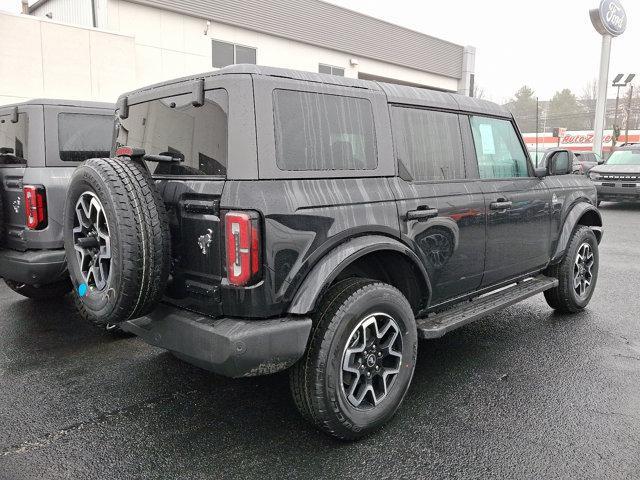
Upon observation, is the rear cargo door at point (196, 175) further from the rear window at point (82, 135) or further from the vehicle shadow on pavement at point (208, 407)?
the rear window at point (82, 135)

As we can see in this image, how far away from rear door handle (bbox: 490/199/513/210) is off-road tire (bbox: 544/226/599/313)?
128cm

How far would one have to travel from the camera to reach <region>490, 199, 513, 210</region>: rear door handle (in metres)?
3.82

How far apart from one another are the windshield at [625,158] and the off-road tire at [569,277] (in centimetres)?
1184

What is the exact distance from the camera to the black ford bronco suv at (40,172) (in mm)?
4457

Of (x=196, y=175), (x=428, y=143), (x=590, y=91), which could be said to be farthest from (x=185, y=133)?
(x=590, y=91)

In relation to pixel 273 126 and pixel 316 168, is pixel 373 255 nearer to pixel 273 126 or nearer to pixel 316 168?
pixel 316 168

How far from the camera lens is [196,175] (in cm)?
276

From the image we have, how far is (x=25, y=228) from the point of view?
4535 millimetres

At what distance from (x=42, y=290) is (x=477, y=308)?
4.38 metres

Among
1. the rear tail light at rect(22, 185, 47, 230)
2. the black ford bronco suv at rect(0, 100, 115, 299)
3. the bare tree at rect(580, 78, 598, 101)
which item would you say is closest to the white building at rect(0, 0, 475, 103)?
the black ford bronco suv at rect(0, 100, 115, 299)

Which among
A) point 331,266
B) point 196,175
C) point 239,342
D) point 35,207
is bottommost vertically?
point 239,342

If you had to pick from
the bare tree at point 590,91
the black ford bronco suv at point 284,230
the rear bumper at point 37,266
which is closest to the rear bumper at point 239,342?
the black ford bronco suv at point 284,230

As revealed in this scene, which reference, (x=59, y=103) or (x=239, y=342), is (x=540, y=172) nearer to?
(x=239, y=342)

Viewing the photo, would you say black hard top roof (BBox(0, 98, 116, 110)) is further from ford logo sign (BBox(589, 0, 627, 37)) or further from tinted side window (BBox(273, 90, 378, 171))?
ford logo sign (BBox(589, 0, 627, 37))
